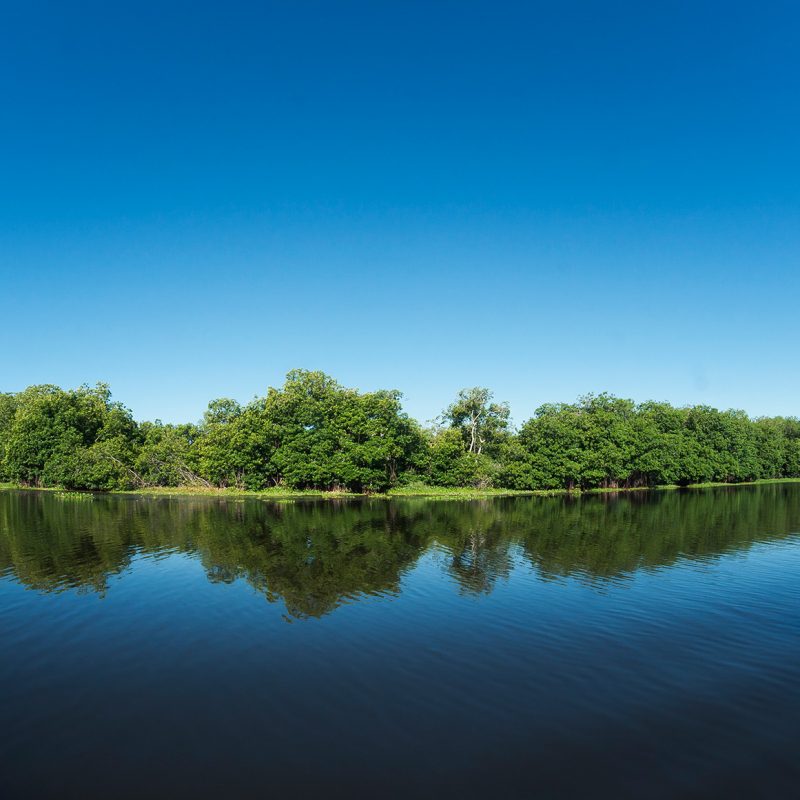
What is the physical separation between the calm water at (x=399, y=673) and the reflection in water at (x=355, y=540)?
1.07 ft

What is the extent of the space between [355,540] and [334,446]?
44586 mm

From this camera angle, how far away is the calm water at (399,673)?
9.52 m

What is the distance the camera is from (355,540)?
34.5 metres

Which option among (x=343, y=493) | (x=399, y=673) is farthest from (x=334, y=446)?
(x=399, y=673)

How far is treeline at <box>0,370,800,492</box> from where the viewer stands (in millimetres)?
77875

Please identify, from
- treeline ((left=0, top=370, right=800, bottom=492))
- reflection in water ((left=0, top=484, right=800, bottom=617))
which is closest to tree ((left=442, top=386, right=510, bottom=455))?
treeline ((left=0, top=370, right=800, bottom=492))

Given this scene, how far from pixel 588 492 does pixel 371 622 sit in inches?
2945

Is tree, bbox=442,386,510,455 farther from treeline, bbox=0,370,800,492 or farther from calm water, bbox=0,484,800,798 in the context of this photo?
calm water, bbox=0,484,800,798

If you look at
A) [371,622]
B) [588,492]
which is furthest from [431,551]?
[588,492]

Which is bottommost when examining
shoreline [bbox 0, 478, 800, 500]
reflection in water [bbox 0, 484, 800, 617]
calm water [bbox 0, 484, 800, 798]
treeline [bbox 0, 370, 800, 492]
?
calm water [bbox 0, 484, 800, 798]

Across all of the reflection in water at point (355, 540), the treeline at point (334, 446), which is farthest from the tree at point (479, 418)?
the reflection in water at point (355, 540)

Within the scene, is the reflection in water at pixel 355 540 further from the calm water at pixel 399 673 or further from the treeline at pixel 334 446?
the treeline at pixel 334 446

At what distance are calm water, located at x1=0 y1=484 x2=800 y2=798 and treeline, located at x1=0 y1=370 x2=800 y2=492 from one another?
157ft

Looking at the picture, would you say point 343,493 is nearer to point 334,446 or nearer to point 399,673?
point 334,446
